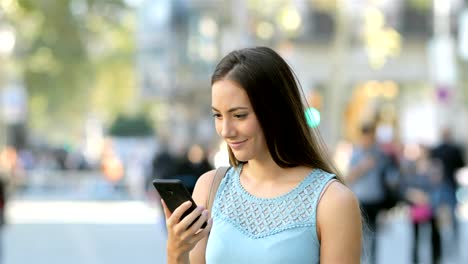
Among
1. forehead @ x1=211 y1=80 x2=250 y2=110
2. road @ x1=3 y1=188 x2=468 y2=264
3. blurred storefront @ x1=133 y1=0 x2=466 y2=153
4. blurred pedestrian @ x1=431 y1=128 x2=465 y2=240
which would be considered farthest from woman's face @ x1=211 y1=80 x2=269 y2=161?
blurred storefront @ x1=133 y1=0 x2=466 y2=153

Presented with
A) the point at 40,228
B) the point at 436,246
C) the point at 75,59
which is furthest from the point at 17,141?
the point at 436,246

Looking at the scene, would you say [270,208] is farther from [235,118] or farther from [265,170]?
[235,118]

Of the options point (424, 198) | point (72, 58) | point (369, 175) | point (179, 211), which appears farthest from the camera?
point (72, 58)

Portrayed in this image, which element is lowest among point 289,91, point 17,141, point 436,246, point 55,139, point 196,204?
point 55,139

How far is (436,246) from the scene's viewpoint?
1814 centimetres

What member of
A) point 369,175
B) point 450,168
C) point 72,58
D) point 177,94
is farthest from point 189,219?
point 177,94

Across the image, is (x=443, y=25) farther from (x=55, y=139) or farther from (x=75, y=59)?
(x=55, y=139)

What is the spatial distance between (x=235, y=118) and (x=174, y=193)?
30 cm

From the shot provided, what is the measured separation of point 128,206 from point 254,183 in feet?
A: 139

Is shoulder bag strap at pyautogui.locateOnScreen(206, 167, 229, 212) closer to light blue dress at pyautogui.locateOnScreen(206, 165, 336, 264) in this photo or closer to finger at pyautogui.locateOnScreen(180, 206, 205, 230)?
light blue dress at pyautogui.locateOnScreen(206, 165, 336, 264)

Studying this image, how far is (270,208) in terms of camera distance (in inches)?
175

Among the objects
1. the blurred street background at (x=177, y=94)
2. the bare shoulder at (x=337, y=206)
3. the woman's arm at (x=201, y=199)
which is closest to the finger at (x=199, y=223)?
the woman's arm at (x=201, y=199)

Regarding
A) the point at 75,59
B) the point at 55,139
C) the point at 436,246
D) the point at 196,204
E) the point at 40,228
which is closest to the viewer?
the point at 196,204

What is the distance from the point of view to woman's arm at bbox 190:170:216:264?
458 centimetres
